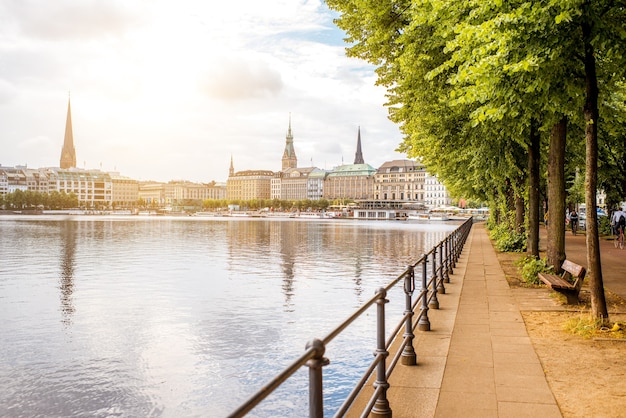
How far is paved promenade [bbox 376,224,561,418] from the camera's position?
250 inches

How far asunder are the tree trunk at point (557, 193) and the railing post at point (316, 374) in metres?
13.4

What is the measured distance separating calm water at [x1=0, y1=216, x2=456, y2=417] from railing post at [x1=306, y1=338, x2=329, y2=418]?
630cm

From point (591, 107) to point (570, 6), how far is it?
78.8 inches

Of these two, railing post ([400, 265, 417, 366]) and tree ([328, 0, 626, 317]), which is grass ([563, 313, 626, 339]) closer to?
tree ([328, 0, 626, 317])

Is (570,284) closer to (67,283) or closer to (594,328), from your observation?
(594,328)

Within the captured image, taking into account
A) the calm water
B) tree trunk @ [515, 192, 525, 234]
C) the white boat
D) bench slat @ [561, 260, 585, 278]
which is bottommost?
the calm water

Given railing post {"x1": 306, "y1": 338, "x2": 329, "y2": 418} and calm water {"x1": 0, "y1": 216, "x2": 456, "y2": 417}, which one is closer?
railing post {"x1": 306, "y1": 338, "x2": 329, "y2": 418}

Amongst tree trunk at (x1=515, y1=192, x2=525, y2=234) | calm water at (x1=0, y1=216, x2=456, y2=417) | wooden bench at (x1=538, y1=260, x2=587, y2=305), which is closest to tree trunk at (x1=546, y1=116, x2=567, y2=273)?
wooden bench at (x1=538, y1=260, x2=587, y2=305)

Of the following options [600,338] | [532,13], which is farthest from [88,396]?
[532,13]

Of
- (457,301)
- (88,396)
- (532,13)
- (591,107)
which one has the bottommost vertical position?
(88,396)

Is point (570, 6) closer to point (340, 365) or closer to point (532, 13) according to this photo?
point (532, 13)

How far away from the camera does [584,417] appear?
6039 millimetres

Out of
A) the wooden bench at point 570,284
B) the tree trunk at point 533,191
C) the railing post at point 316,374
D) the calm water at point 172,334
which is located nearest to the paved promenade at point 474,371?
the wooden bench at point 570,284

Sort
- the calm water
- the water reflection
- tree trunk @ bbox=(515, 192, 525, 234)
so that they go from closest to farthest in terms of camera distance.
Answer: the calm water < the water reflection < tree trunk @ bbox=(515, 192, 525, 234)
